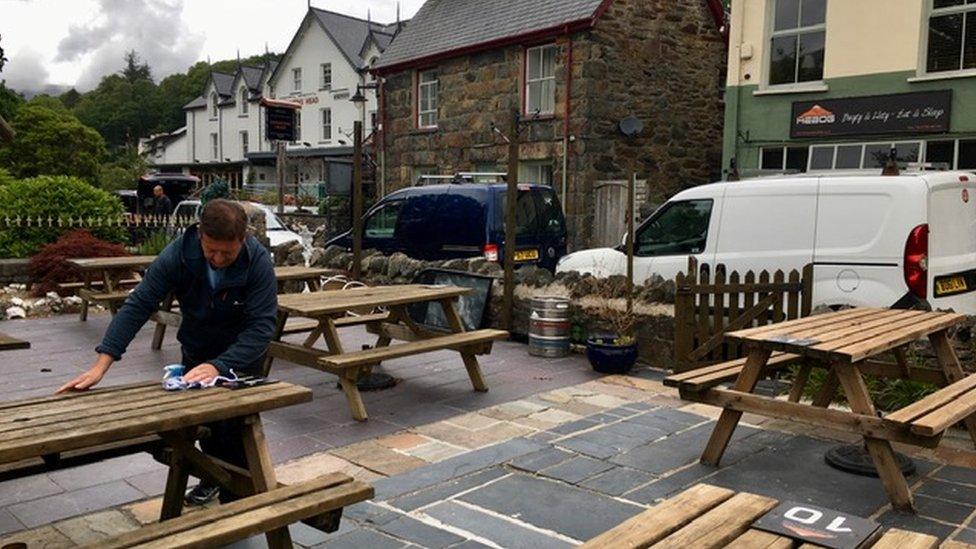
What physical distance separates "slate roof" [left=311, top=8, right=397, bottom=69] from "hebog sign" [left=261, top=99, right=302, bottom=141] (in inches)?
598

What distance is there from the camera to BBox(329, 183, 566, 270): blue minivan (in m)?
10.8

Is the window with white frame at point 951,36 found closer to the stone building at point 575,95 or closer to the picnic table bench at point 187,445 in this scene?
the stone building at point 575,95

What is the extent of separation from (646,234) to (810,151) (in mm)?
7095

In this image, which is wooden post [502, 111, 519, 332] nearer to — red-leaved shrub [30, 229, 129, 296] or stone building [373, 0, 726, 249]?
red-leaved shrub [30, 229, 129, 296]

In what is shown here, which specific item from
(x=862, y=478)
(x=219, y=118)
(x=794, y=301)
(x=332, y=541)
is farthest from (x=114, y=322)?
(x=219, y=118)

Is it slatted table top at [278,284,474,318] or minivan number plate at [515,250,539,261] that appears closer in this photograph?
slatted table top at [278,284,474,318]

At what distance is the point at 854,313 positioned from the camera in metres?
5.66

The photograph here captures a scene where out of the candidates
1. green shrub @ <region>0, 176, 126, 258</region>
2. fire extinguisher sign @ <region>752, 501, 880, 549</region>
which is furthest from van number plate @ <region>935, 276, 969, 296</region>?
green shrub @ <region>0, 176, 126, 258</region>

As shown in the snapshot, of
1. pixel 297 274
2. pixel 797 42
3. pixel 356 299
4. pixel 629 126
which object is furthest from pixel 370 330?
pixel 629 126

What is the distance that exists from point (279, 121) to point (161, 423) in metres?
20.8

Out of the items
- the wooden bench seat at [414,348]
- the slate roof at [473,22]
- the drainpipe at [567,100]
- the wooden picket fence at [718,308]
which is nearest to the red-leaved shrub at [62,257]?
the wooden bench seat at [414,348]

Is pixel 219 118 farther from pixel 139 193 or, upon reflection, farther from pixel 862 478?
pixel 862 478

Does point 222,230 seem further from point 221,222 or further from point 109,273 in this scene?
point 109,273

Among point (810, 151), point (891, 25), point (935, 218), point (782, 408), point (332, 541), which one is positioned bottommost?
point (332, 541)
